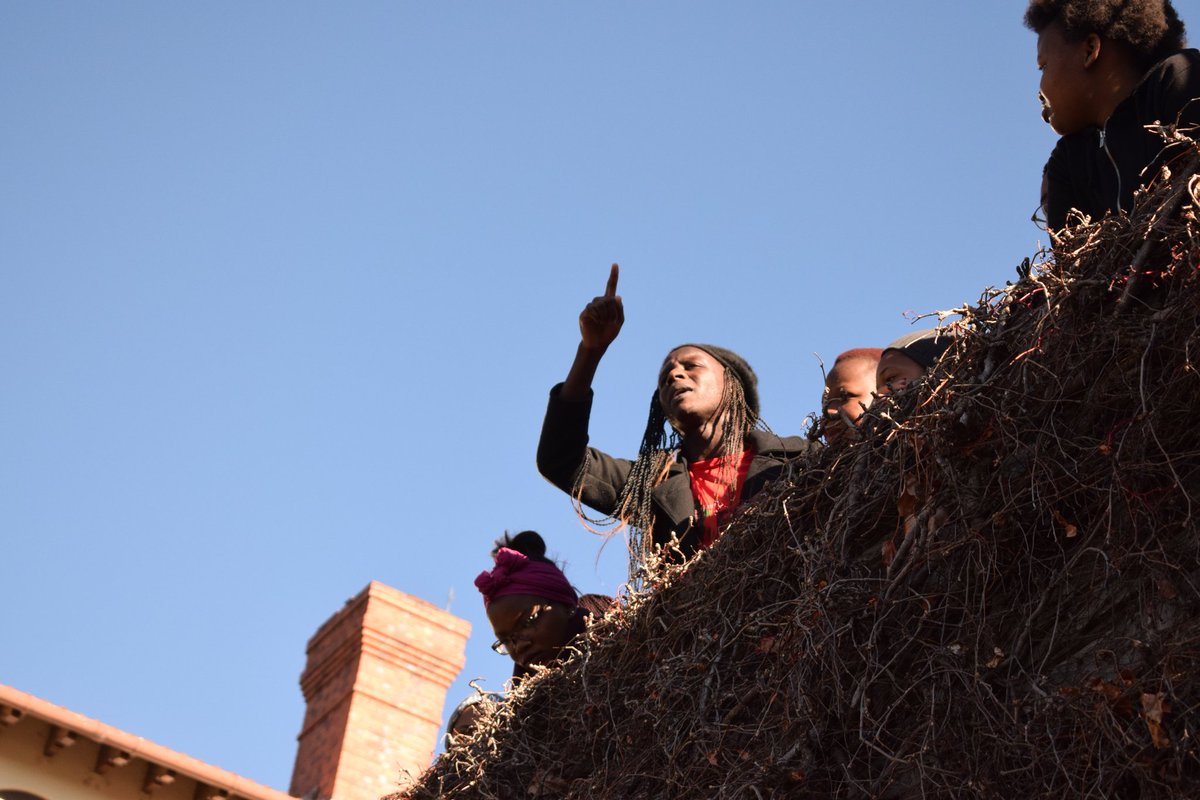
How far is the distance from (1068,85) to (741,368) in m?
1.95

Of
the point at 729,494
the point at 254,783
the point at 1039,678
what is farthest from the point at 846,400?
the point at 254,783

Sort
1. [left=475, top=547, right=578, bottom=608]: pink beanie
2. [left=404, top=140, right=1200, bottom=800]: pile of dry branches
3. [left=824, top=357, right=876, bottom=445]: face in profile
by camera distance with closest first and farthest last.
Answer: [left=404, top=140, right=1200, bottom=800]: pile of dry branches < [left=824, top=357, right=876, bottom=445]: face in profile < [left=475, top=547, right=578, bottom=608]: pink beanie

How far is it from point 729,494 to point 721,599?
3.35 ft

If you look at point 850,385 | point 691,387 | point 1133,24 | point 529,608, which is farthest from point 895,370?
point 529,608

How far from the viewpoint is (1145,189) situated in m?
3.00

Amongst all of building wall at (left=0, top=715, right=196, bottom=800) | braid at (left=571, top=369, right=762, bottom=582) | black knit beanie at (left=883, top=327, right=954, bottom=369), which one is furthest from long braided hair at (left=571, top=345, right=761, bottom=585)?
building wall at (left=0, top=715, right=196, bottom=800)

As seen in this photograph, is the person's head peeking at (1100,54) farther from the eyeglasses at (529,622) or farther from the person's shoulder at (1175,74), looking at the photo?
the eyeglasses at (529,622)

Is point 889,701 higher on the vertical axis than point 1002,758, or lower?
higher

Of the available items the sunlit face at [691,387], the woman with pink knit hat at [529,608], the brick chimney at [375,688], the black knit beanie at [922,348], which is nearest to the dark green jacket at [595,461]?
the sunlit face at [691,387]

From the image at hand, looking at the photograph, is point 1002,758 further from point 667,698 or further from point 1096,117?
point 1096,117

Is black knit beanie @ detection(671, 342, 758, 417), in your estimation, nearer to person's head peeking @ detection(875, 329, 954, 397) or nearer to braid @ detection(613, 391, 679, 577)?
braid @ detection(613, 391, 679, 577)

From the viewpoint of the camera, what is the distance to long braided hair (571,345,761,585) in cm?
508

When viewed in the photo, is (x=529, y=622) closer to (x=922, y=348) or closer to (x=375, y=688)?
(x=922, y=348)

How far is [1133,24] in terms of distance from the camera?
3.77 meters
